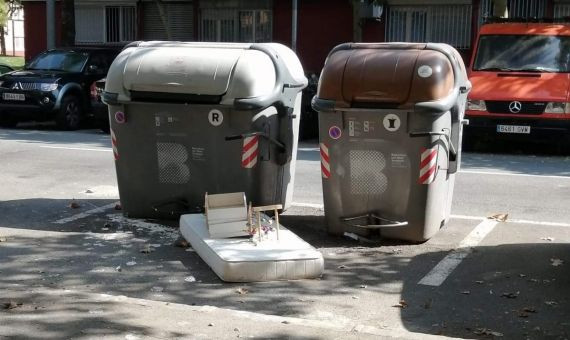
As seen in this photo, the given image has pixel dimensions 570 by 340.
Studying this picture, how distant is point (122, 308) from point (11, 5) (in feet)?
183

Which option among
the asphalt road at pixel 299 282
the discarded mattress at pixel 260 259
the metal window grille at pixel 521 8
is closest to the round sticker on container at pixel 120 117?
the asphalt road at pixel 299 282

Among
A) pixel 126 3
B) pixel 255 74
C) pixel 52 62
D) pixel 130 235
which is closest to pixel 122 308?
pixel 130 235

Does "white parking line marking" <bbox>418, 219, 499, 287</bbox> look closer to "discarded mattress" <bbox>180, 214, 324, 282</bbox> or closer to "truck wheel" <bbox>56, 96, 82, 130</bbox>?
"discarded mattress" <bbox>180, 214, 324, 282</bbox>

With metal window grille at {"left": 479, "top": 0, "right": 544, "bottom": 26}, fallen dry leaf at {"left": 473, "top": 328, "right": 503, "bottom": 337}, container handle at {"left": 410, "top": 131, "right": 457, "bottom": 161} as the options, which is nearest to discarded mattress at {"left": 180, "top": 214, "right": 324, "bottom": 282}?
container handle at {"left": 410, "top": 131, "right": 457, "bottom": 161}

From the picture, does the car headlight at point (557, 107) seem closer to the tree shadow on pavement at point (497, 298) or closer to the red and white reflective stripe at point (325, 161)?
the tree shadow on pavement at point (497, 298)

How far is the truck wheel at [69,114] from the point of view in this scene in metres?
17.4

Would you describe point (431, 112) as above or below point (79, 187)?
above

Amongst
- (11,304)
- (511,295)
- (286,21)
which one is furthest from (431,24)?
(11,304)

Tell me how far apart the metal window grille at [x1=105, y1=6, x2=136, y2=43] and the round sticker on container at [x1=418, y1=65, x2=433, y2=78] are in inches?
802

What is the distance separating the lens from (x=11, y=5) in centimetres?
5678

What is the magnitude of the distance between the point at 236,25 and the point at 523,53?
1163 cm

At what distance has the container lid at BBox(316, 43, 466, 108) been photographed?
7.30 meters

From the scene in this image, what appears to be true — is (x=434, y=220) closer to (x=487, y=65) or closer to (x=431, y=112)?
(x=431, y=112)

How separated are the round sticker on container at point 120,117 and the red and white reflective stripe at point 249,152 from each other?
1.28 m
